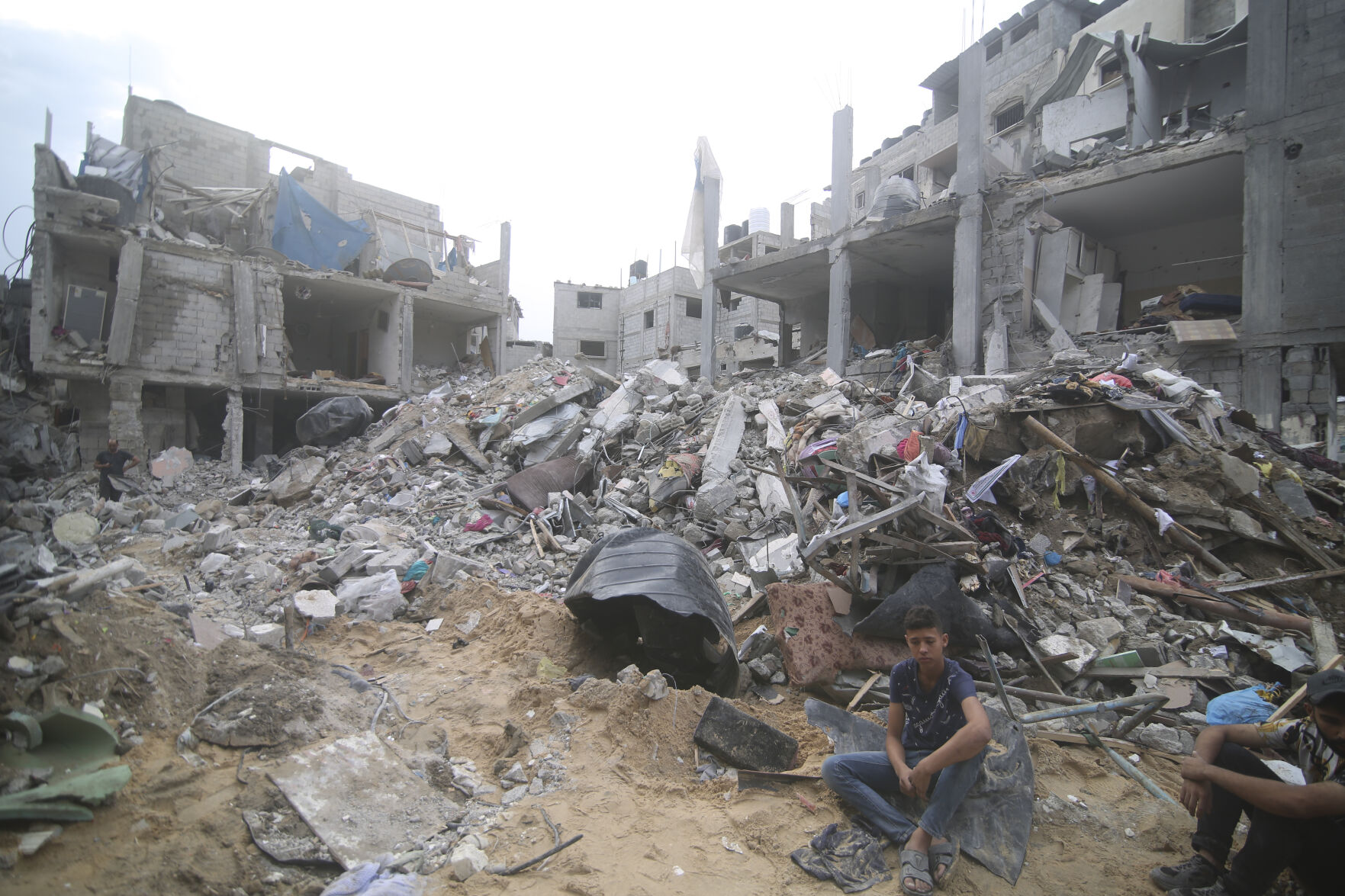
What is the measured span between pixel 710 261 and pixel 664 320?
12725 millimetres

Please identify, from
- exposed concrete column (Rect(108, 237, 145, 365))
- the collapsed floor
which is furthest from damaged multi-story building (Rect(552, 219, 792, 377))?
the collapsed floor

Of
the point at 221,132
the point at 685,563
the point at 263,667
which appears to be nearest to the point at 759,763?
the point at 685,563

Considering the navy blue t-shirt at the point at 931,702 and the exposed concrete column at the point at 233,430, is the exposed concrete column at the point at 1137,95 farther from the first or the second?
the exposed concrete column at the point at 233,430

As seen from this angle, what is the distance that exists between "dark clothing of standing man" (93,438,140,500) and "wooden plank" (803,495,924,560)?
1272 cm

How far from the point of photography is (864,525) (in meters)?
4.17

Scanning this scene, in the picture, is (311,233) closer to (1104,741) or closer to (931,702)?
(931,702)

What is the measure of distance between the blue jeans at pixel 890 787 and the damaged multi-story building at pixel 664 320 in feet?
62.1

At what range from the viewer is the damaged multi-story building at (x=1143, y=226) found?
8.70 m

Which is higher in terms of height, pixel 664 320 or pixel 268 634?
pixel 664 320

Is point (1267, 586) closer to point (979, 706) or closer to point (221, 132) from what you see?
point (979, 706)

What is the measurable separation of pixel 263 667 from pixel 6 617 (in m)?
1.03

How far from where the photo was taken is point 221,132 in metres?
16.8

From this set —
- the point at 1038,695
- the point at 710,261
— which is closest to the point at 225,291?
the point at 710,261

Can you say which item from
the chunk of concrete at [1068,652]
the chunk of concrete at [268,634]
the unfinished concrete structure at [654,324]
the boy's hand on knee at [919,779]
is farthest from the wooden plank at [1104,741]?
the unfinished concrete structure at [654,324]
